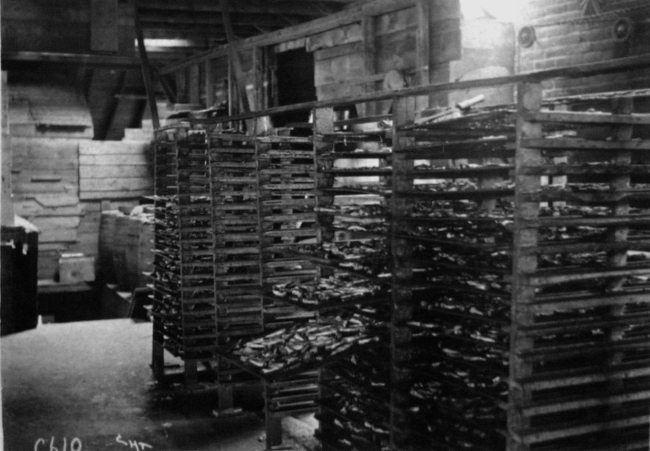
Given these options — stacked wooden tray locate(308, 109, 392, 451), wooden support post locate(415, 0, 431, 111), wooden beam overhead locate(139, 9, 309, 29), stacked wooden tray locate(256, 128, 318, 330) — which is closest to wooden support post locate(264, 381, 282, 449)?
stacked wooden tray locate(256, 128, 318, 330)

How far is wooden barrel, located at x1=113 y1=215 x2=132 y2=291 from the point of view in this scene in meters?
13.1

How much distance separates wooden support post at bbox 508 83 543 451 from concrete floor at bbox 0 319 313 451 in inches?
72.5

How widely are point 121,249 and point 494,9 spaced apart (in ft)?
24.5

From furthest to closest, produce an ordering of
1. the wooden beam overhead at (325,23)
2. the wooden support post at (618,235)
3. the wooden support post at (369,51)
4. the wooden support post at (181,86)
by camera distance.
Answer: the wooden support post at (181,86)
the wooden support post at (369,51)
the wooden beam overhead at (325,23)
the wooden support post at (618,235)

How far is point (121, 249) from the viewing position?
13.1 metres

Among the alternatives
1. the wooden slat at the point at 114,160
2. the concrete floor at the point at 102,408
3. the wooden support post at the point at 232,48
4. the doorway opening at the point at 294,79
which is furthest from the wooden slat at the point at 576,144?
the wooden slat at the point at 114,160

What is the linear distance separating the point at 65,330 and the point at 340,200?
4533 millimetres

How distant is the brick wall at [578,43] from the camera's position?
8.08 m

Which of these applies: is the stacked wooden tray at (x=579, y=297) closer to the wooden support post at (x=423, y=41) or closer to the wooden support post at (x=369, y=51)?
the wooden support post at (x=423, y=41)

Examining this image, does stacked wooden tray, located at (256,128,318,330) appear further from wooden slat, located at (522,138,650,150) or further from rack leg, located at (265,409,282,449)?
wooden slat, located at (522,138,650,150)

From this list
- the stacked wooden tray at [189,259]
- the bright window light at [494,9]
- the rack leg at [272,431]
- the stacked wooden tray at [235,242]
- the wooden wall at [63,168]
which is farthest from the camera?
the wooden wall at [63,168]

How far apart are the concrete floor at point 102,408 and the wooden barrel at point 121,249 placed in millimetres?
3523

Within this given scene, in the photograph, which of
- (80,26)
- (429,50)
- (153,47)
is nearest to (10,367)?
(80,26)

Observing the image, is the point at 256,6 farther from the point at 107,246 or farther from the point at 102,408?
the point at 102,408
